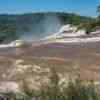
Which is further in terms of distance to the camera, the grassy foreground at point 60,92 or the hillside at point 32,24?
the hillside at point 32,24

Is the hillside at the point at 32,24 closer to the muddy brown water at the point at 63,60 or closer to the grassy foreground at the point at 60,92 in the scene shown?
the muddy brown water at the point at 63,60

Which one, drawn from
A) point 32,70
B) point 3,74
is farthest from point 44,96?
point 3,74

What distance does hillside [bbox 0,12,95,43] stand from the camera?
78.9 m

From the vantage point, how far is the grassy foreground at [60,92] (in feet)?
23.0

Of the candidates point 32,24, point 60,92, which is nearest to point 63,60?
point 60,92

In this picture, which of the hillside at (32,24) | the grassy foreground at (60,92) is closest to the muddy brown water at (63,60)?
the grassy foreground at (60,92)

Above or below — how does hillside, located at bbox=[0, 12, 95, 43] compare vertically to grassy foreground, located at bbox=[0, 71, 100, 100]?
above

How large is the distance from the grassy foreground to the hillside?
62871mm

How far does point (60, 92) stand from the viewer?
7.05 metres

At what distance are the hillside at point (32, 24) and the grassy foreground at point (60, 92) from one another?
62.9 m

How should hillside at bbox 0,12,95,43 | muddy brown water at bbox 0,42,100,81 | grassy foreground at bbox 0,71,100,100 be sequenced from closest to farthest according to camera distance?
grassy foreground at bbox 0,71,100,100 → muddy brown water at bbox 0,42,100,81 → hillside at bbox 0,12,95,43

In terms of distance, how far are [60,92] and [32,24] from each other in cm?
9584

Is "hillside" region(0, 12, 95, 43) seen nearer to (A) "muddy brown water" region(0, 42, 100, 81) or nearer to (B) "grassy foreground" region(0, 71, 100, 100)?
(A) "muddy brown water" region(0, 42, 100, 81)

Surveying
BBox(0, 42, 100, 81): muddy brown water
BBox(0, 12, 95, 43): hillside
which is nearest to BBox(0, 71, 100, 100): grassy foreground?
BBox(0, 42, 100, 81): muddy brown water
